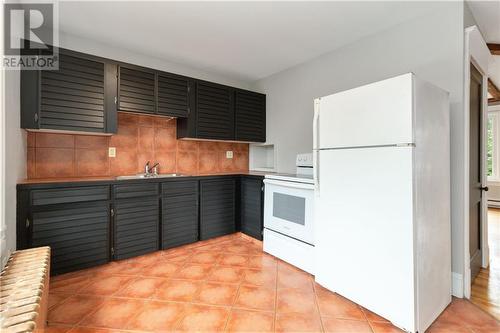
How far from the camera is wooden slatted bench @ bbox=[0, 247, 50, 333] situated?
981 mm

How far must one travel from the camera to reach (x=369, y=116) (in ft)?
5.61

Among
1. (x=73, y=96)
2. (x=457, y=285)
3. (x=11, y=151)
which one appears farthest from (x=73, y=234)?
(x=457, y=285)

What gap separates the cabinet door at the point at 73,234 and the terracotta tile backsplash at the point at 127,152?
596mm

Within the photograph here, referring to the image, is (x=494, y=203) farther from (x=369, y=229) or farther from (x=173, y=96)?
(x=173, y=96)

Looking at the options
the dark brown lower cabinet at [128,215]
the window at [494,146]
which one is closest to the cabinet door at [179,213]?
the dark brown lower cabinet at [128,215]

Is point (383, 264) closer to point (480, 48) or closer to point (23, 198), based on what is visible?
point (480, 48)

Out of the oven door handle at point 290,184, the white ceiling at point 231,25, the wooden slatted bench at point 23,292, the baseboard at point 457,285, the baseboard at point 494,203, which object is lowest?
→ the baseboard at point 457,285

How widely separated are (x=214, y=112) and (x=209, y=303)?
235 centimetres

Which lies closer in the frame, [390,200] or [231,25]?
[390,200]

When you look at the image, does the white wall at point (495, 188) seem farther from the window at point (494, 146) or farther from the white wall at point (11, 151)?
the white wall at point (11, 151)

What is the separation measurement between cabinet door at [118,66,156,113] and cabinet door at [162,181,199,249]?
943 mm

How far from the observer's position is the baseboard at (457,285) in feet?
6.28

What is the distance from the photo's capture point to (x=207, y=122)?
328 cm

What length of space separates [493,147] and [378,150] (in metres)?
5.86
